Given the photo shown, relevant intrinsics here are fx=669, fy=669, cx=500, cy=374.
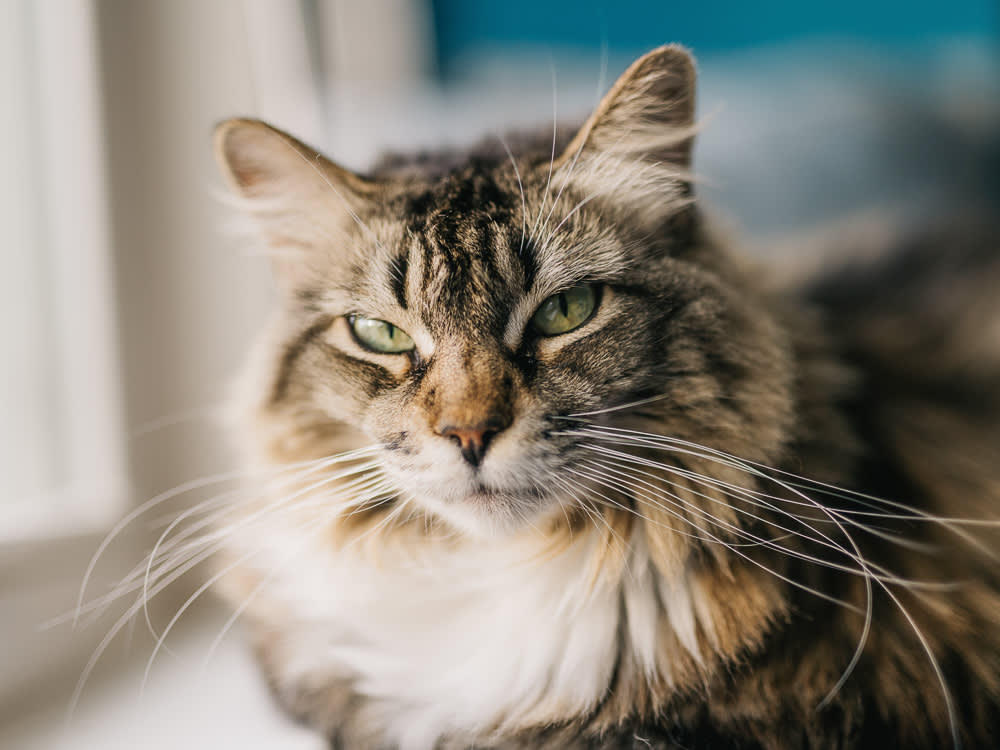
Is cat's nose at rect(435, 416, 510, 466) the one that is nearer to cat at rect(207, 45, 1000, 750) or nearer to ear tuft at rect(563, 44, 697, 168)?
cat at rect(207, 45, 1000, 750)

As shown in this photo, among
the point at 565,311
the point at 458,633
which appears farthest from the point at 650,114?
the point at 458,633

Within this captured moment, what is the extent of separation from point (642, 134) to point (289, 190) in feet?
1.51

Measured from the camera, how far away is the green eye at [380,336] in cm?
81

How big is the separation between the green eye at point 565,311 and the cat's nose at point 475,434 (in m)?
0.15

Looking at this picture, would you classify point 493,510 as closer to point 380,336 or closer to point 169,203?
point 380,336

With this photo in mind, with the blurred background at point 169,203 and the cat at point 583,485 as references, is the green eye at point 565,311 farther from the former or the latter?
the blurred background at point 169,203

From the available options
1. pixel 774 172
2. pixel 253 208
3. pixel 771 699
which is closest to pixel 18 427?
pixel 253 208

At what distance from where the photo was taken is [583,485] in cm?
73

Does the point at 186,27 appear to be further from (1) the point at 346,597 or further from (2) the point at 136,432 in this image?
(1) the point at 346,597

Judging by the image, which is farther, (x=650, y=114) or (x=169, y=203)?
(x=169, y=203)

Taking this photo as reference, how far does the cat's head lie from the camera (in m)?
0.70

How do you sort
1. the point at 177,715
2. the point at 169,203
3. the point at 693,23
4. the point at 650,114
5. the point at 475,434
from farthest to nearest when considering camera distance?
the point at 693,23
the point at 169,203
the point at 177,715
the point at 650,114
the point at 475,434

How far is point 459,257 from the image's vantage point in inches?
Answer: 29.5

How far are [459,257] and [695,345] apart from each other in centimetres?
29
